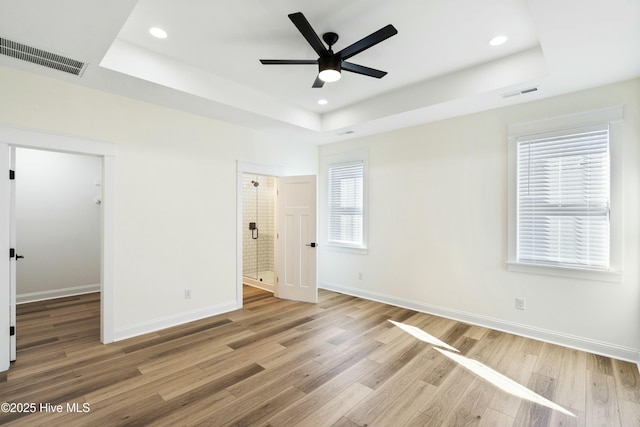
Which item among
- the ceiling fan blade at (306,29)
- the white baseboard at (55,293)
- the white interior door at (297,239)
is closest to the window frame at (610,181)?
the ceiling fan blade at (306,29)

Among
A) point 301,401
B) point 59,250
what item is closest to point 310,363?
point 301,401

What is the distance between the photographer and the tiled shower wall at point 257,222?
639 cm

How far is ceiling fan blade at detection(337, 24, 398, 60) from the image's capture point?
2114 mm

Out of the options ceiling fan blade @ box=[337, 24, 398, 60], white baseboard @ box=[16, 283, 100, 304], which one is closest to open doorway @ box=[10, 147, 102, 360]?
white baseboard @ box=[16, 283, 100, 304]

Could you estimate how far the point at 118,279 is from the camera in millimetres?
3359

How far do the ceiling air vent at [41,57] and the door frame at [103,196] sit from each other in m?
0.65

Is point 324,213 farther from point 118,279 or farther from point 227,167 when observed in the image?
point 118,279

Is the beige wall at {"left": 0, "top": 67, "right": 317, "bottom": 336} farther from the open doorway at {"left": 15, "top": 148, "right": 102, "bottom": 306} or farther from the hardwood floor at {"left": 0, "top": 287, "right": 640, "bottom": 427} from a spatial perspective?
the open doorway at {"left": 15, "top": 148, "right": 102, "bottom": 306}

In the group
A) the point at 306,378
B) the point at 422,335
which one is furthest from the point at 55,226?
the point at 422,335

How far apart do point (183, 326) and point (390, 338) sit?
8.50 feet

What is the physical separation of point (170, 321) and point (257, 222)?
309 cm

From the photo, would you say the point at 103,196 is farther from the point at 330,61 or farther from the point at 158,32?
the point at 330,61

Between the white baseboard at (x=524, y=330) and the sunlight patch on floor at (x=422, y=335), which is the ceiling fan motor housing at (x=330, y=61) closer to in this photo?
the sunlight patch on floor at (x=422, y=335)

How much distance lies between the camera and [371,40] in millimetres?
2268
